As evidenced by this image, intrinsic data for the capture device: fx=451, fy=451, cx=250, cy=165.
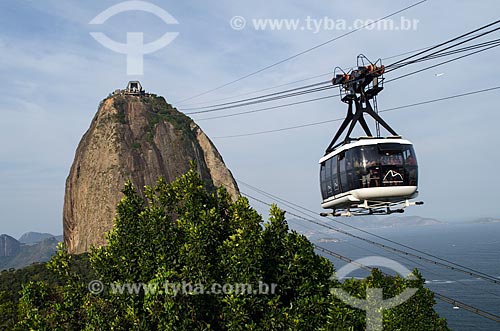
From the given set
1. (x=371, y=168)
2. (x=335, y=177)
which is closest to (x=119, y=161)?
(x=335, y=177)

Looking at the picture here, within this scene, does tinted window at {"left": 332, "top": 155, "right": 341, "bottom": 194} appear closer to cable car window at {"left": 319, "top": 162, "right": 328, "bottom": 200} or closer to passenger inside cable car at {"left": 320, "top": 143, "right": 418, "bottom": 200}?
passenger inside cable car at {"left": 320, "top": 143, "right": 418, "bottom": 200}

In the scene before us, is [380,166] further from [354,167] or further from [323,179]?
[323,179]

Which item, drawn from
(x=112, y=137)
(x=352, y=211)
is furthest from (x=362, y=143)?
(x=112, y=137)

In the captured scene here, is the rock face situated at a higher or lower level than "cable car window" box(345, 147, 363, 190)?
higher

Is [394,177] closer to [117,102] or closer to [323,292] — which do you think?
[323,292]

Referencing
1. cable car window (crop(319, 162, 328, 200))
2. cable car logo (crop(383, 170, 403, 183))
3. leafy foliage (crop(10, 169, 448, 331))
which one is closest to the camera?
leafy foliage (crop(10, 169, 448, 331))

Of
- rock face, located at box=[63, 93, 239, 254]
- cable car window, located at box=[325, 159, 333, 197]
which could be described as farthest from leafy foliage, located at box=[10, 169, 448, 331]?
rock face, located at box=[63, 93, 239, 254]

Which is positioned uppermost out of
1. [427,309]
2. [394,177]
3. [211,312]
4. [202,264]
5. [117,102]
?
[117,102]
